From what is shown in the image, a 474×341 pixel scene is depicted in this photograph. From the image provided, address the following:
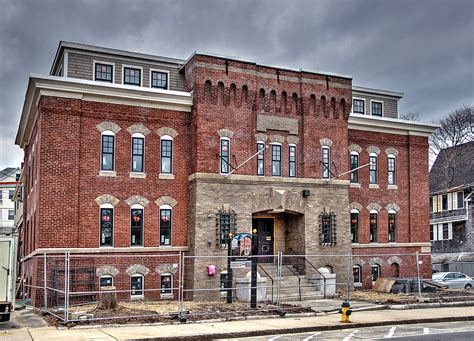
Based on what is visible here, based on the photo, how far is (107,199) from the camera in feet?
97.5

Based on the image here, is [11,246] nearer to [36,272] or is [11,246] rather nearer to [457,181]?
[36,272]

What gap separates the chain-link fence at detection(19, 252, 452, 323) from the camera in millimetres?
24641

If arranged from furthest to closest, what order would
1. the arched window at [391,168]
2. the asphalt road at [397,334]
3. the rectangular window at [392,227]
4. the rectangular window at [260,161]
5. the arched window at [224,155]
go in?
1. the arched window at [391,168]
2. the rectangular window at [392,227]
3. the rectangular window at [260,161]
4. the arched window at [224,155]
5. the asphalt road at [397,334]

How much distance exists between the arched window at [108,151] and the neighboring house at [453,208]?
3598 cm

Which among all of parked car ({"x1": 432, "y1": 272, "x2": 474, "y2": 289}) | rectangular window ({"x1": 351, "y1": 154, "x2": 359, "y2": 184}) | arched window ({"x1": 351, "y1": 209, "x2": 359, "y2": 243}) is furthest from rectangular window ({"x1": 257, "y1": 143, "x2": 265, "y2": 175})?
parked car ({"x1": 432, "y1": 272, "x2": 474, "y2": 289})

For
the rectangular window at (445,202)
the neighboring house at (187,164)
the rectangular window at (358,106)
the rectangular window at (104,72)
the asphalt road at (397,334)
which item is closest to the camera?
the asphalt road at (397,334)

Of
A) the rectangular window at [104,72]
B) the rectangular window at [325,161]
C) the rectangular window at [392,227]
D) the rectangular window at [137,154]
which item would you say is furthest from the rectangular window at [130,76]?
the rectangular window at [392,227]

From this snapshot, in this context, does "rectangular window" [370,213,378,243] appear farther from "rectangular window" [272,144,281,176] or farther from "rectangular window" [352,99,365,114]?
"rectangular window" [272,144,281,176]

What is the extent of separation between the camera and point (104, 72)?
32.5m

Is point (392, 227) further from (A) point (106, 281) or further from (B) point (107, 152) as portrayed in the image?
(B) point (107, 152)

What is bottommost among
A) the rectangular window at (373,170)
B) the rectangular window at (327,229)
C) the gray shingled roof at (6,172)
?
the rectangular window at (327,229)

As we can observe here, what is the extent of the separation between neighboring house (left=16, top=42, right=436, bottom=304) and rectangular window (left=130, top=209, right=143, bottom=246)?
0.05 meters

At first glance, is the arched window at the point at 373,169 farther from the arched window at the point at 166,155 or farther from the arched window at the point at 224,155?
the arched window at the point at 166,155

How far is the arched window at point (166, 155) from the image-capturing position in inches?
1238
